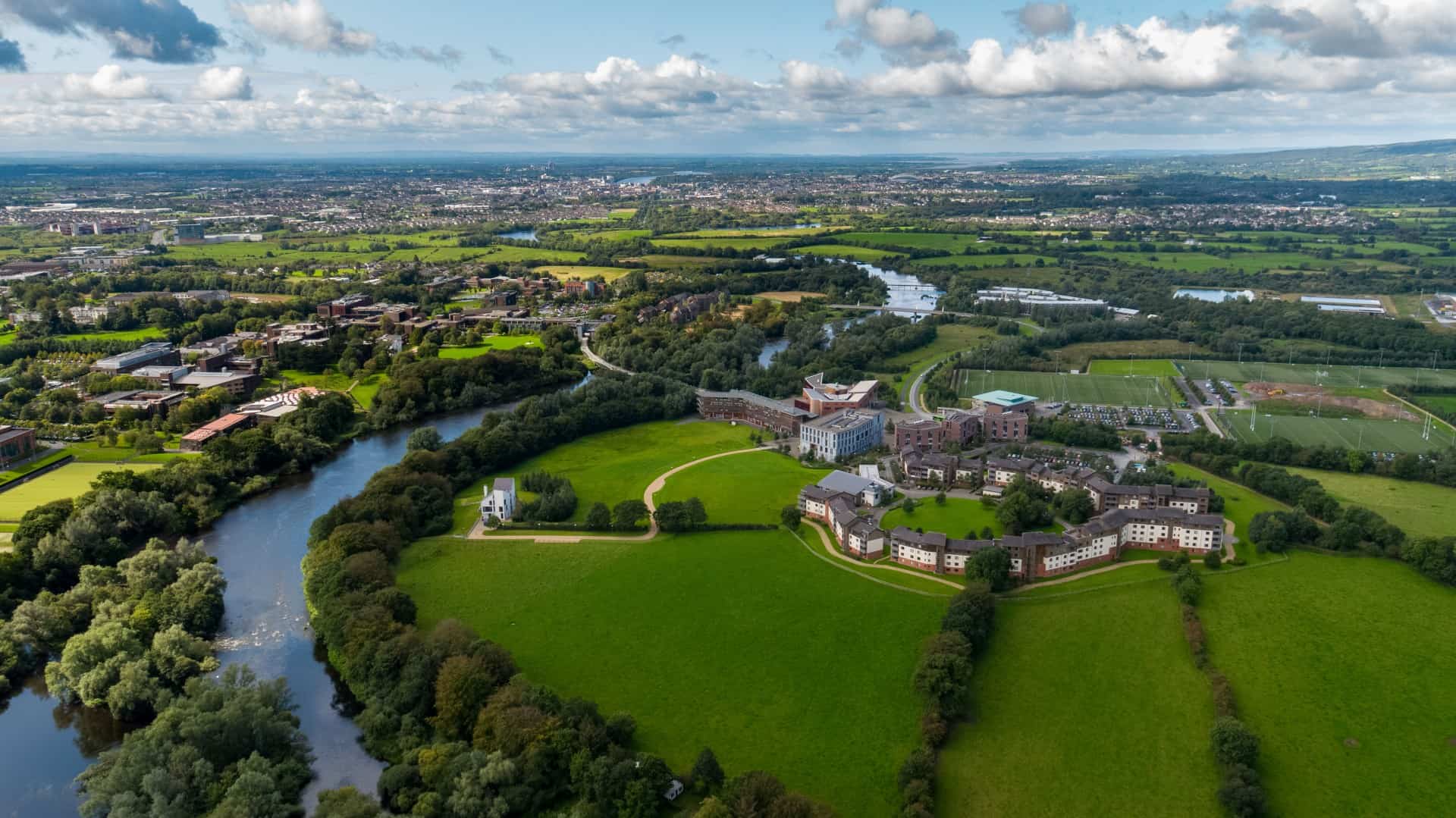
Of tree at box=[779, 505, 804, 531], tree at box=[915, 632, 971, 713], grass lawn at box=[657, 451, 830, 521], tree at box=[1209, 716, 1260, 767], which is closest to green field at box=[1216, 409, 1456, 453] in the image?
grass lawn at box=[657, 451, 830, 521]

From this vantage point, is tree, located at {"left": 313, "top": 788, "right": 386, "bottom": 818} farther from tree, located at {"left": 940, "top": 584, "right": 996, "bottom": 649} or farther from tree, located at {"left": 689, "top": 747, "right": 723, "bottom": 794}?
tree, located at {"left": 940, "top": 584, "right": 996, "bottom": 649}

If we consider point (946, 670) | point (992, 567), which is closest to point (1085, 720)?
point (946, 670)

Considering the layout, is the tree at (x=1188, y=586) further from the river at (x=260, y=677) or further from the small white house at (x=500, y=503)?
the river at (x=260, y=677)

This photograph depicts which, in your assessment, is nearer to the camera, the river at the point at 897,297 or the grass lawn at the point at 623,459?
the grass lawn at the point at 623,459

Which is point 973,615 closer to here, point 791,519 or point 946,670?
point 946,670

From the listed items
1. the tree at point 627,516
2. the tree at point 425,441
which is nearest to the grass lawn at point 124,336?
the tree at point 425,441
